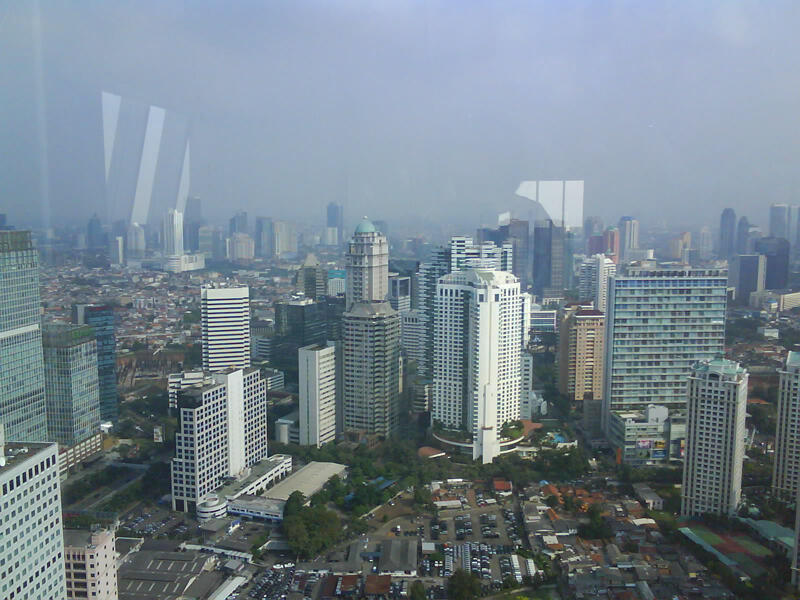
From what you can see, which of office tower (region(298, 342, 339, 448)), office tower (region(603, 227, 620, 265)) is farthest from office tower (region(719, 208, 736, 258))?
office tower (region(298, 342, 339, 448))

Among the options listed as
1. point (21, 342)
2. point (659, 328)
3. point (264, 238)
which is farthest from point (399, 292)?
point (21, 342)

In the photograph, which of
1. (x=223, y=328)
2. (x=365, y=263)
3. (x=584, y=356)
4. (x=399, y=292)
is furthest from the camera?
(x=399, y=292)

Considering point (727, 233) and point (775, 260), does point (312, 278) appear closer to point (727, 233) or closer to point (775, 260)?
point (727, 233)

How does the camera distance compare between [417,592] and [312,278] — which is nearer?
[417,592]

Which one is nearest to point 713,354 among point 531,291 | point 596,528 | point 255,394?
point 596,528

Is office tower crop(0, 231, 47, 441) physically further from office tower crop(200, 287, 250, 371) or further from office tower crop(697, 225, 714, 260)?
office tower crop(697, 225, 714, 260)

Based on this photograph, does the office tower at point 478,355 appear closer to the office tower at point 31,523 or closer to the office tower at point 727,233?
the office tower at point 727,233

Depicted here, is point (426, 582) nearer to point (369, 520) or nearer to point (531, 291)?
point (369, 520)

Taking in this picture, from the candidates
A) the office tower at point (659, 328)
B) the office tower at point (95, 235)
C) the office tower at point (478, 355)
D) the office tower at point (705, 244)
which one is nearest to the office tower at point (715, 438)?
the office tower at point (659, 328)
